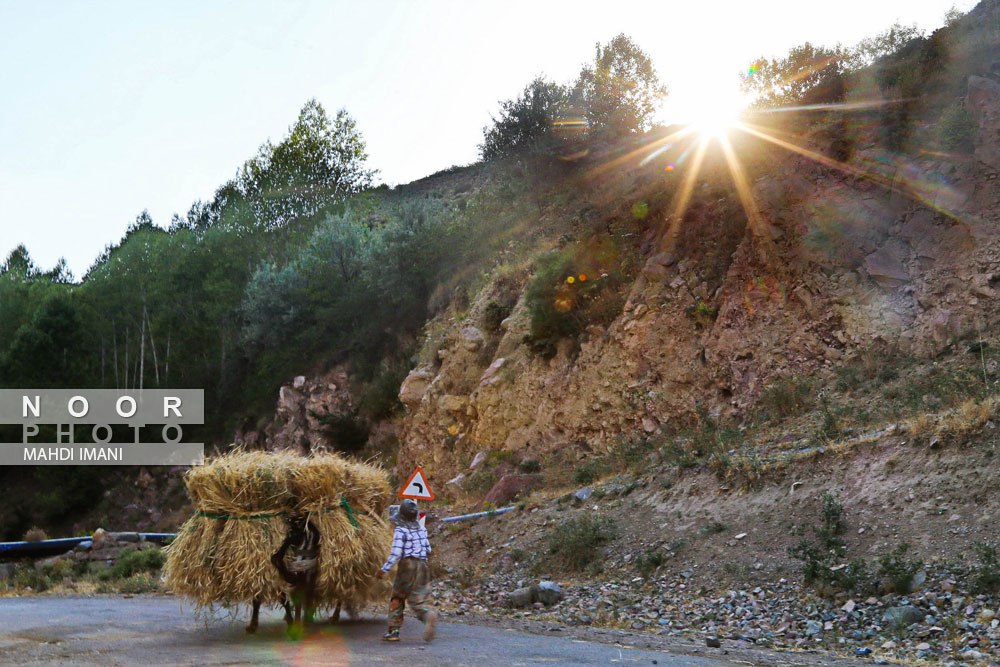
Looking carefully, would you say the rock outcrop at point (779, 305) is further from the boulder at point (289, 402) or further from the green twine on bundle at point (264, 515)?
the boulder at point (289, 402)

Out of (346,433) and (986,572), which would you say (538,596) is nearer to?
(986,572)

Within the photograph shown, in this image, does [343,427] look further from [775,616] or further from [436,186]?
[436,186]

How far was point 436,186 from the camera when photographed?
199 ft

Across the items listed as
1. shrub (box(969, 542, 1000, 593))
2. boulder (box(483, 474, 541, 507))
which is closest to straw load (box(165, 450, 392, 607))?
shrub (box(969, 542, 1000, 593))

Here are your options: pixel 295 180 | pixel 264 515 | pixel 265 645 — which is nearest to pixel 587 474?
pixel 264 515

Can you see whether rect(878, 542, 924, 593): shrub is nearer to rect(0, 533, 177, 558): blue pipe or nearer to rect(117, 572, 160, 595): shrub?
rect(117, 572, 160, 595): shrub

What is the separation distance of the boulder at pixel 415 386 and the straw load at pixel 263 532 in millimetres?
17570

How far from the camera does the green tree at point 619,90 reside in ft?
105

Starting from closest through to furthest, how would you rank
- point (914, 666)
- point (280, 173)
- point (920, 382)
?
point (914, 666)
point (920, 382)
point (280, 173)

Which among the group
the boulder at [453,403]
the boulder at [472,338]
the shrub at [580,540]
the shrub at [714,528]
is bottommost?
the shrub at [580,540]

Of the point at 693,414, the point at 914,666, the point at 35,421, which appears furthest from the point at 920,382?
the point at 35,421

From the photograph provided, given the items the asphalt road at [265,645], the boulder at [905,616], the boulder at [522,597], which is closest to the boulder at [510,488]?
the boulder at [522,597]

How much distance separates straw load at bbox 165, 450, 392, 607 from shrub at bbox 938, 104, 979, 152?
14816 mm

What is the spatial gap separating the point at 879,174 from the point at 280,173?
4392 centimetres
